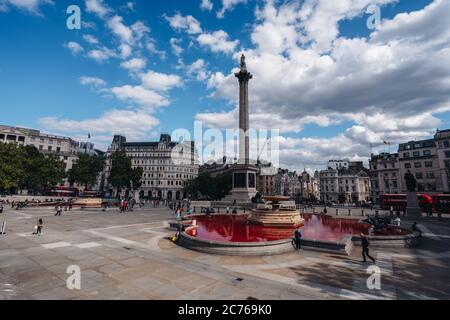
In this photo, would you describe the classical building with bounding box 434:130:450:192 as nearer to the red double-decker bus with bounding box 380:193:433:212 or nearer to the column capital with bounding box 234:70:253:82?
the red double-decker bus with bounding box 380:193:433:212

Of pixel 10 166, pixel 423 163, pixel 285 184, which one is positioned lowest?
pixel 285 184

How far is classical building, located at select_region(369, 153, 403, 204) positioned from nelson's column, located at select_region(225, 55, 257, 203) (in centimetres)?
5631

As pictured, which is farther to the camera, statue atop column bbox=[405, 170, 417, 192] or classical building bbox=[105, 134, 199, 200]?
classical building bbox=[105, 134, 199, 200]

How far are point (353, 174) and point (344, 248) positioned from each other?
379ft

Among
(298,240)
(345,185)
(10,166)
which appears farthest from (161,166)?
(298,240)

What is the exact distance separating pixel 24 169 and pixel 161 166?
2091 inches

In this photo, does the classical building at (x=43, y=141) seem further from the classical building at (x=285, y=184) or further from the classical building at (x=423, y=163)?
the classical building at (x=423, y=163)

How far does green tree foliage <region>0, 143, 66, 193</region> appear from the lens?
52.8 metres

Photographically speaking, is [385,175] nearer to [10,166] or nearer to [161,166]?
[161,166]

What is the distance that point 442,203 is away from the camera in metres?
40.9

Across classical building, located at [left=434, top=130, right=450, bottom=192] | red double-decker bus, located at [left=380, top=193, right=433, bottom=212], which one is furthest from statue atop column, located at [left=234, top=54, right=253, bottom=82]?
classical building, located at [left=434, top=130, right=450, bottom=192]

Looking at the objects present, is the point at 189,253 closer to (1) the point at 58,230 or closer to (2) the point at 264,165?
(1) the point at 58,230

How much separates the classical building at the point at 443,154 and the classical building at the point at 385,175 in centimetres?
1253
